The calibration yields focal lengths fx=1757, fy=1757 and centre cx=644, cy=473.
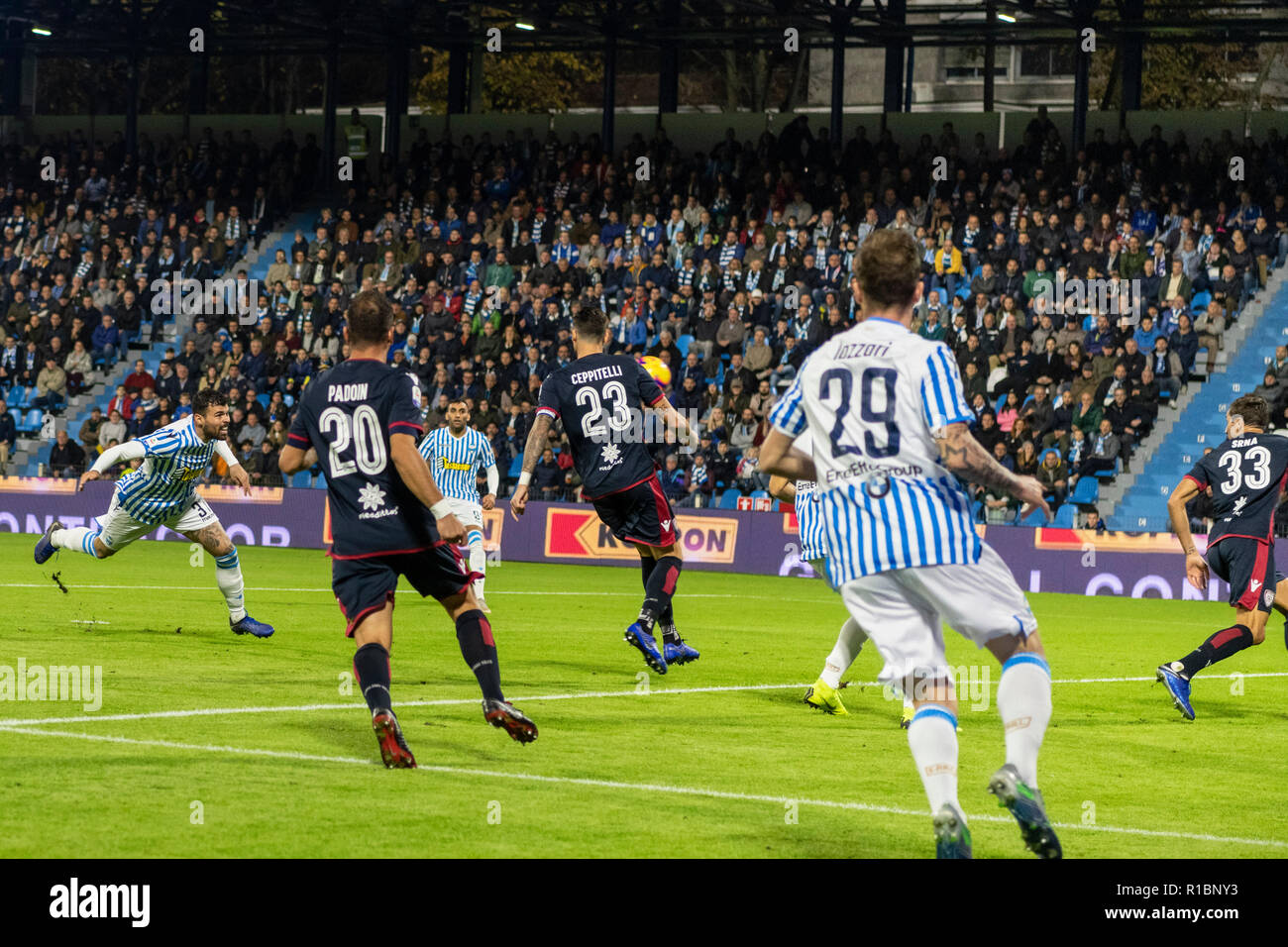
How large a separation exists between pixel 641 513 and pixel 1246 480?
4.13m

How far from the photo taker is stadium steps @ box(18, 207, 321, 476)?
33.0m

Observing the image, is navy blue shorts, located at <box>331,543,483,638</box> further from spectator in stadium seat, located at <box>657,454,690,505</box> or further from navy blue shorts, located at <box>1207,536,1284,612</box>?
spectator in stadium seat, located at <box>657,454,690,505</box>

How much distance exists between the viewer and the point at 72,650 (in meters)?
12.1

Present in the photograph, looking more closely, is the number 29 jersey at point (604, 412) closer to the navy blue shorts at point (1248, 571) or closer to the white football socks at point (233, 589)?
the white football socks at point (233, 589)

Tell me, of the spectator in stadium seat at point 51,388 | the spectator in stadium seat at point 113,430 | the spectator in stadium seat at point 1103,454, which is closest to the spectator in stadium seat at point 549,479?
the spectator in stadium seat at point 1103,454

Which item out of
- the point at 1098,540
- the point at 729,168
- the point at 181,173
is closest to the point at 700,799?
the point at 1098,540

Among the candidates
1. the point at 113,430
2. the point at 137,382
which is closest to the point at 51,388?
the point at 137,382

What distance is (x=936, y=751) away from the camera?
5898 mm

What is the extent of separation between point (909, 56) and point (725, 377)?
38.9 feet

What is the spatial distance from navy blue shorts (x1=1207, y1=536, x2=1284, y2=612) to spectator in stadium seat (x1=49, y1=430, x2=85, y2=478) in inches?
942

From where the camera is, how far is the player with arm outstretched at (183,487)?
1383 centimetres

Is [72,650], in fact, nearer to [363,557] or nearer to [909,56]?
[363,557]

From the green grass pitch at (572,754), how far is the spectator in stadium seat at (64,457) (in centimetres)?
1611
